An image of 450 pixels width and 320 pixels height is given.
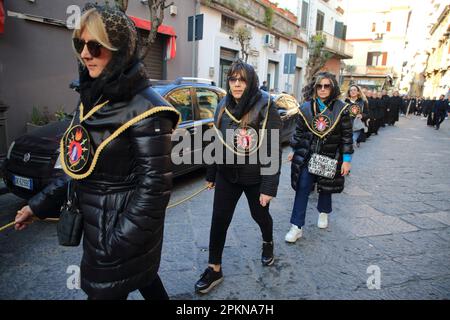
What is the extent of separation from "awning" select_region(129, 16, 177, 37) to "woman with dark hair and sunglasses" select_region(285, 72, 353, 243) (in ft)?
A: 24.1

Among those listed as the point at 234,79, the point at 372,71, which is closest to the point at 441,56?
the point at 372,71

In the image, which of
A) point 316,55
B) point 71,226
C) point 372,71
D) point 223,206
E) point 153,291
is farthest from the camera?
point 372,71

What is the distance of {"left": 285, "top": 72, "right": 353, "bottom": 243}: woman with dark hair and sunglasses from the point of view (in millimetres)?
3469

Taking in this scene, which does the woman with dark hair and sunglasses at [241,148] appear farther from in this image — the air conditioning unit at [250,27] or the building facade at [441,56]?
the building facade at [441,56]

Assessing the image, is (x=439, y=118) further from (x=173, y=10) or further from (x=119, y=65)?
(x=119, y=65)

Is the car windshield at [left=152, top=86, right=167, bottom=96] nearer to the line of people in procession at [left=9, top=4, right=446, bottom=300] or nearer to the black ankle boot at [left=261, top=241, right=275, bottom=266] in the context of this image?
the black ankle boot at [left=261, top=241, right=275, bottom=266]

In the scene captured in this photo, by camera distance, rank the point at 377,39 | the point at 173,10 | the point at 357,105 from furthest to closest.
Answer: the point at 377,39
the point at 173,10
the point at 357,105

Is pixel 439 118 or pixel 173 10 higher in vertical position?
pixel 173 10

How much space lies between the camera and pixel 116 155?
1.48m

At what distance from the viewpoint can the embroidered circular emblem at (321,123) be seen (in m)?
3.47

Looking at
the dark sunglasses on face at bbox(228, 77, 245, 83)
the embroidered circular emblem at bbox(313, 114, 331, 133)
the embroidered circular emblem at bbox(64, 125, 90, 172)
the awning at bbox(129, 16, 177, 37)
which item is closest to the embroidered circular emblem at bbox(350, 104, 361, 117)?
the embroidered circular emblem at bbox(313, 114, 331, 133)

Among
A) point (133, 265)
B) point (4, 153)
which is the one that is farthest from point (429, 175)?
point (4, 153)

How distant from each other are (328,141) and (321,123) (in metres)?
0.21

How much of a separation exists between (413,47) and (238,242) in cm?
6745
